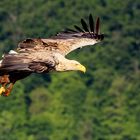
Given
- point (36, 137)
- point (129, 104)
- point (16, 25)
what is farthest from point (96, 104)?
point (16, 25)

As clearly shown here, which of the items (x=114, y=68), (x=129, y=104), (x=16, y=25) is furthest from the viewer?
(x=16, y=25)

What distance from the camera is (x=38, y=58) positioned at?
67.9ft

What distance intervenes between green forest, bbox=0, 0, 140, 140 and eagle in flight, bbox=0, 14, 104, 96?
44.4 metres

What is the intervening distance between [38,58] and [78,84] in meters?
55.3

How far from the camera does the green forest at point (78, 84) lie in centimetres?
7100

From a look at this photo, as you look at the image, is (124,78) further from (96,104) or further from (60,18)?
(60,18)

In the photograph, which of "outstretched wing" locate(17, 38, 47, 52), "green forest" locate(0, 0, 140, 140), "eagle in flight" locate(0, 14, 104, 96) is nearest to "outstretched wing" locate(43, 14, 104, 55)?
"eagle in flight" locate(0, 14, 104, 96)

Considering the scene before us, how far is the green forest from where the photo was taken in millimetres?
71000

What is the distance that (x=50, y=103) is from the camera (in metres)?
76.8

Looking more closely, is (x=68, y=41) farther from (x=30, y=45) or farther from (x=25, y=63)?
(x=25, y=63)

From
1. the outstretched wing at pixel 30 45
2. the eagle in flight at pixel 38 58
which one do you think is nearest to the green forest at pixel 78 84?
the eagle in flight at pixel 38 58

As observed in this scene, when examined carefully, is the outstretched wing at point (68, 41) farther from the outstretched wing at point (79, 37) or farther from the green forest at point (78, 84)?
the green forest at point (78, 84)

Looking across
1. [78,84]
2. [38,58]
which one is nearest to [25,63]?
[38,58]

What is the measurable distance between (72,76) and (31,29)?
9818mm
